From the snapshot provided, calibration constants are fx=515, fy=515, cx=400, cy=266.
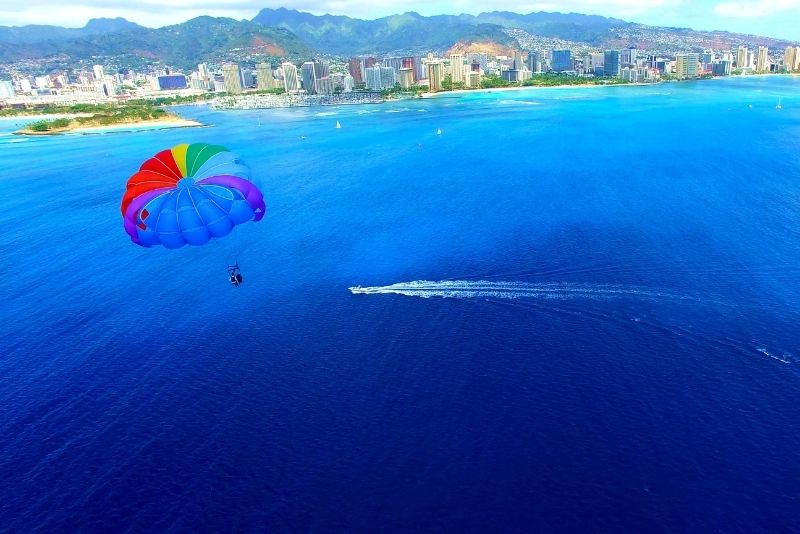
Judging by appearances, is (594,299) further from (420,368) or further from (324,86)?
(324,86)

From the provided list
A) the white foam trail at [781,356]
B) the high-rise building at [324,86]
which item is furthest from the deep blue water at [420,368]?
the high-rise building at [324,86]

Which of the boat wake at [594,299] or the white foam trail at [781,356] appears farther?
the boat wake at [594,299]

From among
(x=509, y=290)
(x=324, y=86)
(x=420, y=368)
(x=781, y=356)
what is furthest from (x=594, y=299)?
(x=324, y=86)

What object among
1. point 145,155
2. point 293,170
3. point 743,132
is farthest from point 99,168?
point 743,132

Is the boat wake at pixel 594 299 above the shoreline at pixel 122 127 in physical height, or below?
below

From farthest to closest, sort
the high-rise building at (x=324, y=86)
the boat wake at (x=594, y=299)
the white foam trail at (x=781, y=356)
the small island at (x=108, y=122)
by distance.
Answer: the high-rise building at (x=324, y=86), the small island at (x=108, y=122), the boat wake at (x=594, y=299), the white foam trail at (x=781, y=356)

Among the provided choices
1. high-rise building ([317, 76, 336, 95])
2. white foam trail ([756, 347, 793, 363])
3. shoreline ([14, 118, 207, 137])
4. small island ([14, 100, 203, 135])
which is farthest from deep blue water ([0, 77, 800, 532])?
high-rise building ([317, 76, 336, 95])

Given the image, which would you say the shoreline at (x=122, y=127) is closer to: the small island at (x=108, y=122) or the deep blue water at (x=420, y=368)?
the small island at (x=108, y=122)

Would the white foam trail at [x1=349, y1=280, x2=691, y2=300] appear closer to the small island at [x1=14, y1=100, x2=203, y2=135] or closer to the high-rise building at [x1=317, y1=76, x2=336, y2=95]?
the small island at [x1=14, y1=100, x2=203, y2=135]

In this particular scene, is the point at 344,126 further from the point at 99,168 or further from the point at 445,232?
the point at 445,232
